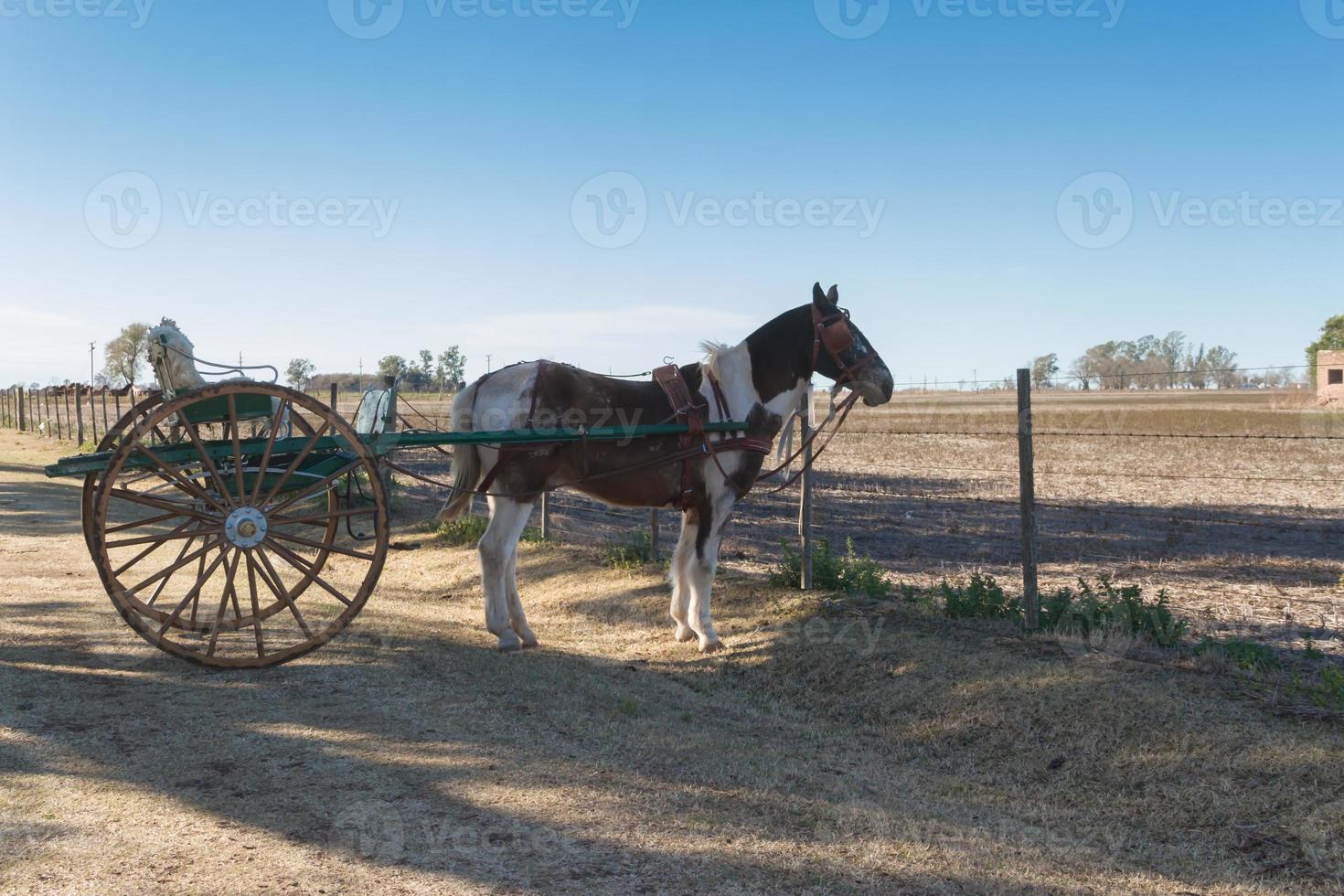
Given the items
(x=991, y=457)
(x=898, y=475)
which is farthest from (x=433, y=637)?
(x=991, y=457)

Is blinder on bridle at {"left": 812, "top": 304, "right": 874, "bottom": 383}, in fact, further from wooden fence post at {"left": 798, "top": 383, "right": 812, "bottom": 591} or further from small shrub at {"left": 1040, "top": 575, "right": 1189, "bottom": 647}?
small shrub at {"left": 1040, "top": 575, "right": 1189, "bottom": 647}

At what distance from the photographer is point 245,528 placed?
6.19 meters

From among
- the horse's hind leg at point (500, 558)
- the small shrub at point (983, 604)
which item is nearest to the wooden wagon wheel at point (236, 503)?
the horse's hind leg at point (500, 558)

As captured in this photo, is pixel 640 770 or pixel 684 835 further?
pixel 640 770

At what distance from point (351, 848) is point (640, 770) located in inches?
63.9

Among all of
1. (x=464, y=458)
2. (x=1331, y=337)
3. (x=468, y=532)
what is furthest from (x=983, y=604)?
(x=1331, y=337)

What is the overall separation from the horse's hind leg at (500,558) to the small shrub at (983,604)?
3.51m

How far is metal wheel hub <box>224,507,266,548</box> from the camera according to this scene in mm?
6160

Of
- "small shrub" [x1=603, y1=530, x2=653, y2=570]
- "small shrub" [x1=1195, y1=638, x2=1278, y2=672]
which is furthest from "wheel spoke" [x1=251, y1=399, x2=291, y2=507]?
"small shrub" [x1=1195, y1=638, x2=1278, y2=672]

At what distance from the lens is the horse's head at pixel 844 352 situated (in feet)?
25.7

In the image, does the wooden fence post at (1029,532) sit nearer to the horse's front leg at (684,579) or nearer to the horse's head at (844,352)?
the horse's head at (844,352)

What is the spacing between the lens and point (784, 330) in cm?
802

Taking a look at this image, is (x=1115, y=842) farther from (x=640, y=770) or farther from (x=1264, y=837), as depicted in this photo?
(x=640, y=770)

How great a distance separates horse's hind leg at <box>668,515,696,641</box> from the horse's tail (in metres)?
1.76
